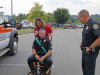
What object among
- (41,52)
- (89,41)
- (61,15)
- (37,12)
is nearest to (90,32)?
(89,41)

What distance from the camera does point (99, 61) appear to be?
6645mm

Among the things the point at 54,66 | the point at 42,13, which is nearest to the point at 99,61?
the point at 54,66

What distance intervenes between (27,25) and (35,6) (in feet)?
20.1

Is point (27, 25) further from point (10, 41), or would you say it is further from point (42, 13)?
point (10, 41)

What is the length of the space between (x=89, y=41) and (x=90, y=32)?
0.20m

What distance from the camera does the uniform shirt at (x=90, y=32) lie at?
3113mm

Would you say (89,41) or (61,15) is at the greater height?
(61,15)

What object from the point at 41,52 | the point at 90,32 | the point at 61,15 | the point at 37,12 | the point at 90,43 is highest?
the point at 61,15

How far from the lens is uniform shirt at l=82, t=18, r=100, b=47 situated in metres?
3.11

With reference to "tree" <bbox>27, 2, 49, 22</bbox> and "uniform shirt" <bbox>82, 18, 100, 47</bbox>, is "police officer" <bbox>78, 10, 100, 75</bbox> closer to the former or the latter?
"uniform shirt" <bbox>82, 18, 100, 47</bbox>

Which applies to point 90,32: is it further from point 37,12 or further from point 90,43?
point 37,12

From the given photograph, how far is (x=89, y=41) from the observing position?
10.8 feet

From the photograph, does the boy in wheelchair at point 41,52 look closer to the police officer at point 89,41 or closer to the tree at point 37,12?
the police officer at point 89,41

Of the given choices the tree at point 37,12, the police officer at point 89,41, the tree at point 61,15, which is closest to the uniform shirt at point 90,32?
the police officer at point 89,41
